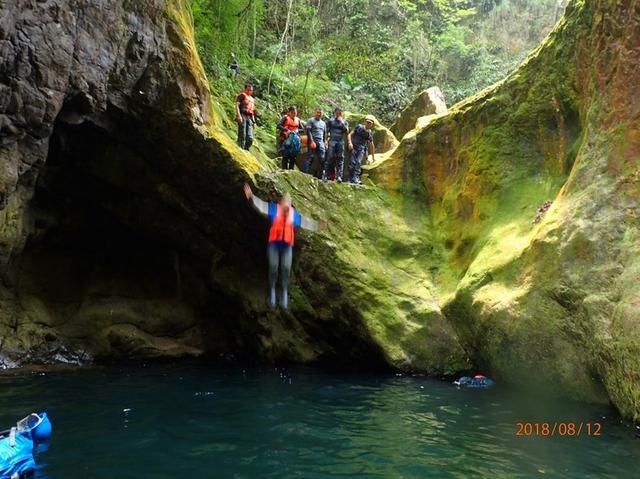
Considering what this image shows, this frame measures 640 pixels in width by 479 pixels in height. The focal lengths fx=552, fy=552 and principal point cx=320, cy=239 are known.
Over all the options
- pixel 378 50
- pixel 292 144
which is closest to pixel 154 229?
pixel 292 144

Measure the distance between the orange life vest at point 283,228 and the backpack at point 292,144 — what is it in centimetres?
399

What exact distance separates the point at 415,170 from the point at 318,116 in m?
2.91

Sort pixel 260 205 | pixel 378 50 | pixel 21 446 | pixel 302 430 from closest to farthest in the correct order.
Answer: pixel 21 446 < pixel 302 430 < pixel 260 205 < pixel 378 50

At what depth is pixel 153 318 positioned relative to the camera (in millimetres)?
14711

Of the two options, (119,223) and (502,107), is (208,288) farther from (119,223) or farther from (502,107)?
(502,107)

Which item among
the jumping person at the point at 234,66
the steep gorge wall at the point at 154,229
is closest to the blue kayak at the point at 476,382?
the steep gorge wall at the point at 154,229

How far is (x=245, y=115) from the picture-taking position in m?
13.5

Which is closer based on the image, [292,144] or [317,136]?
[292,144]

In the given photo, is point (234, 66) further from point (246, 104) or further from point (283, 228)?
point (283, 228)

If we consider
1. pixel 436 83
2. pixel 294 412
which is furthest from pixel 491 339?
pixel 436 83

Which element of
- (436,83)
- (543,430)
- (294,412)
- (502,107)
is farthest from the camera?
(436,83)

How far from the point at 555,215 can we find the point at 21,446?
8584 mm
